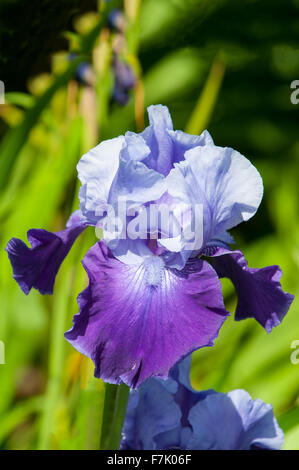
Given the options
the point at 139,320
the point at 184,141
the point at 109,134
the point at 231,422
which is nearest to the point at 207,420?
the point at 231,422

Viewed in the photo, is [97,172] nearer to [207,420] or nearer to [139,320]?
[139,320]

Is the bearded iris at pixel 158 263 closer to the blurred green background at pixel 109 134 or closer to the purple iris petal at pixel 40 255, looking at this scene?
the purple iris petal at pixel 40 255

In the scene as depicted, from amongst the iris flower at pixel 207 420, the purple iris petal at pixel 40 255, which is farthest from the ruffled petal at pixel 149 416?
the purple iris petal at pixel 40 255

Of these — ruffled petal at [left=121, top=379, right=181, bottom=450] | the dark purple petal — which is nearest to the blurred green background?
ruffled petal at [left=121, top=379, right=181, bottom=450]

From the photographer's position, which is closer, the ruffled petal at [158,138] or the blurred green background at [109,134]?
the ruffled petal at [158,138]

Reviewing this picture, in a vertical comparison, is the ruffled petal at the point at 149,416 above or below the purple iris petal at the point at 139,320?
Result: below

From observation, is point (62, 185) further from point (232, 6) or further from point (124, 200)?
point (232, 6)

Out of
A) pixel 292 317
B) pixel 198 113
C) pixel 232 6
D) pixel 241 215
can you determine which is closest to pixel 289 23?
pixel 232 6

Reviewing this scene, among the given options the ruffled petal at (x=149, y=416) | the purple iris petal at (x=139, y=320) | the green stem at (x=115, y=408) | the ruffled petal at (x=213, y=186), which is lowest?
the ruffled petal at (x=149, y=416)
